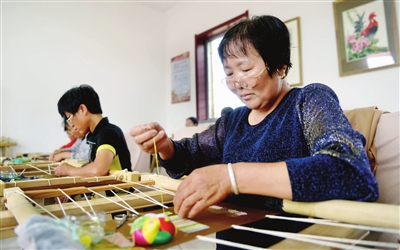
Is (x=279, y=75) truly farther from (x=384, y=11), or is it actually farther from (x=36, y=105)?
(x=36, y=105)

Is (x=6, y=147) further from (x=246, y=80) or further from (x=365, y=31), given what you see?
(x=365, y=31)

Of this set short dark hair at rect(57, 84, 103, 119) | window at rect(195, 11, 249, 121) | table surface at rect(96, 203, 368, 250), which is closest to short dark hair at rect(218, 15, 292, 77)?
table surface at rect(96, 203, 368, 250)

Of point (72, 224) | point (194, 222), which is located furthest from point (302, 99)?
point (72, 224)

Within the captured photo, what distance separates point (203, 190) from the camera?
514 millimetres

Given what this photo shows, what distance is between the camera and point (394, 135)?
822 millimetres

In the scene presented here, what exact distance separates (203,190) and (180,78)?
390cm

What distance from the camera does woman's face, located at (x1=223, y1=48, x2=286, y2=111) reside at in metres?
0.76

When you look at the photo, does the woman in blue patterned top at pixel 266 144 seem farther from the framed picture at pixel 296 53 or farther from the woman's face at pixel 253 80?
the framed picture at pixel 296 53

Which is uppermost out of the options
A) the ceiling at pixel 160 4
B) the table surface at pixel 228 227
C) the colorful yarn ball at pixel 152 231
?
the ceiling at pixel 160 4

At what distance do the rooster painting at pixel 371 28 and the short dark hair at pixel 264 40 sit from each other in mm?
1825

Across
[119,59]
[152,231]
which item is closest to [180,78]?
[119,59]

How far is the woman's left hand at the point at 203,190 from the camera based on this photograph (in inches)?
20.2

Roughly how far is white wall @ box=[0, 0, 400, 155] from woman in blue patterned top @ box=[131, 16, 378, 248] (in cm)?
177

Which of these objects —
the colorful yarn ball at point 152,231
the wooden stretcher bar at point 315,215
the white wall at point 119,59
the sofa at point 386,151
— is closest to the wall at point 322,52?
the white wall at point 119,59
